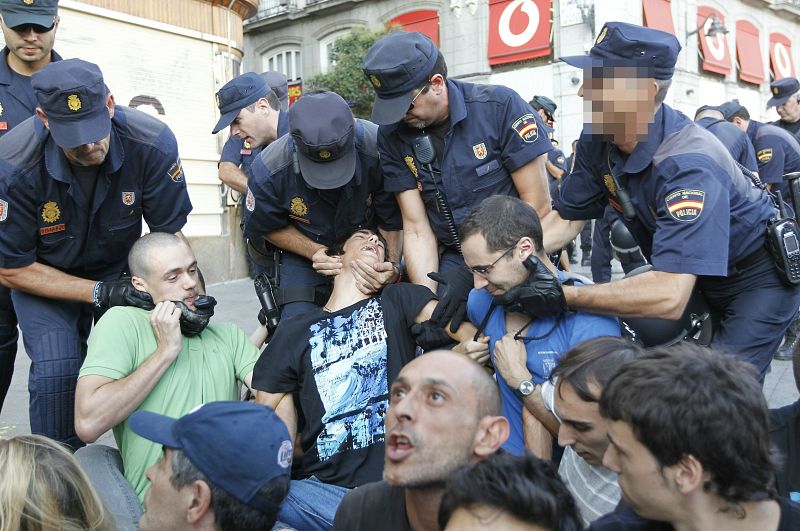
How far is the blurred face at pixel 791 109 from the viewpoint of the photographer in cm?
745

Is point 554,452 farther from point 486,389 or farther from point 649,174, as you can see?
point 649,174

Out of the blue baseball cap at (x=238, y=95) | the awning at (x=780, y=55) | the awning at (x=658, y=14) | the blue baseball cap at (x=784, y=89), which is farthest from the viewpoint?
the awning at (x=780, y=55)

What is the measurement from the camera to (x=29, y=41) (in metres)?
3.72

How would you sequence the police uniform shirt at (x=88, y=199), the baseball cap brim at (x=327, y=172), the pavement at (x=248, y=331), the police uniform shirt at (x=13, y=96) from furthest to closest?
the pavement at (x=248, y=331)
the police uniform shirt at (x=13, y=96)
the baseball cap brim at (x=327, y=172)
the police uniform shirt at (x=88, y=199)

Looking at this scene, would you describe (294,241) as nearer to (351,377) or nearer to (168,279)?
(168,279)

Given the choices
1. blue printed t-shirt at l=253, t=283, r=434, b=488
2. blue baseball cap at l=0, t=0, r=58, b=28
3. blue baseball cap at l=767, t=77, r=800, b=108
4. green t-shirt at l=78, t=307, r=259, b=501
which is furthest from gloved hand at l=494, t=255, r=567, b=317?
blue baseball cap at l=767, t=77, r=800, b=108

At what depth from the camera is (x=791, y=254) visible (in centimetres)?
295

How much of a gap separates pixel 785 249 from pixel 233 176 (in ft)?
13.7

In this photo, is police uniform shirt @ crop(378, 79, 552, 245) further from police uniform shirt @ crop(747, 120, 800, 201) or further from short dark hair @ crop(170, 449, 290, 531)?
police uniform shirt @ crop(747, 120, 800, 201)

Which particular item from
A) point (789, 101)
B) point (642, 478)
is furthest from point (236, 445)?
point (789, 101)

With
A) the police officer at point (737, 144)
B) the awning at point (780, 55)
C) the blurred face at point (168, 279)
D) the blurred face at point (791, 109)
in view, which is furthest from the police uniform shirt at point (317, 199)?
the awning at point (780, 55)

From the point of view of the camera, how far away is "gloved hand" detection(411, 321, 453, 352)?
10.1 ft

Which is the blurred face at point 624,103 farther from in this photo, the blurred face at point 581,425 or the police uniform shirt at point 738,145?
the police uniform shirt at point 738,145

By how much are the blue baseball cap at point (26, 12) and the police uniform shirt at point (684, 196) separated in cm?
256
